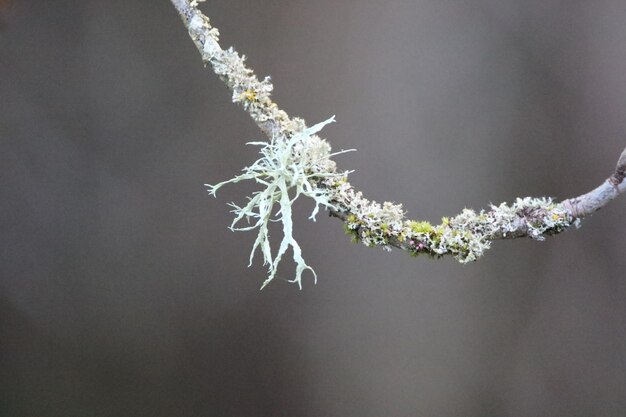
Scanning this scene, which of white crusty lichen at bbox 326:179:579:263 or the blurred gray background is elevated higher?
the blurred gray background

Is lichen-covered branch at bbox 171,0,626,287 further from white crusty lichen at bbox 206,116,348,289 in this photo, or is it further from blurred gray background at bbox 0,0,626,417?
blurred gray background at bbox 0,0,626,417

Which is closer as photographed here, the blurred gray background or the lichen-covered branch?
the lichen-covered branch

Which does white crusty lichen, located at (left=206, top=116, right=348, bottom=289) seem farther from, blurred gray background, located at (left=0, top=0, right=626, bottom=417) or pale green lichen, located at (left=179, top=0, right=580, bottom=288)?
blurred gray background, located at (left=0, top=0, right=626, bottom=417)

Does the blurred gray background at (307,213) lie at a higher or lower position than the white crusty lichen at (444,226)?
higher

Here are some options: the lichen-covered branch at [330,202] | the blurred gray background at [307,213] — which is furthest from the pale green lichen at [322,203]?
the blurred gray background at [307,213]

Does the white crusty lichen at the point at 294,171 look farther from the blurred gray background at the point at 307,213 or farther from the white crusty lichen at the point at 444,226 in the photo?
the blurred gray background at the point at 307,213

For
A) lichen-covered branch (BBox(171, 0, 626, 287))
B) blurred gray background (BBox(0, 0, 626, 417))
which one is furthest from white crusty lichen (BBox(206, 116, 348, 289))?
blurred gray background (BBox(0, 0, 626, 417))

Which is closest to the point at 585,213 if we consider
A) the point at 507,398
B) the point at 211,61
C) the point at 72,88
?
the point at 211,61
